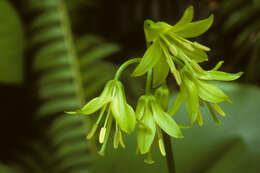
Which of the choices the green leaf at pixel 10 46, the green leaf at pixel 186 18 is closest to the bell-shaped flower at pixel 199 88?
the green leaf at pixel 186 18

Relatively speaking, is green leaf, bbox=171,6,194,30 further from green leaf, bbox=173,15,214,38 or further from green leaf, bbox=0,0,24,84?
green leaf, bbox=0,0,24,84

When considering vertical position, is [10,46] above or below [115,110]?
above

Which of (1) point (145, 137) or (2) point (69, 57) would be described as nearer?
(1) point (145, 137)

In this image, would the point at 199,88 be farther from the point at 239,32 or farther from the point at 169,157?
the point at 239,32

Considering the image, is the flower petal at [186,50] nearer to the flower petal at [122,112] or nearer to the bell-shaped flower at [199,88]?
the bell-shaped flower at [199,88]

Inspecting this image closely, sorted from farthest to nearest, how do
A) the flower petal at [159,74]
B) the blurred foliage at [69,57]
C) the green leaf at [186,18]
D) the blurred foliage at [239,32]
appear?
the blurred foliage at [69,57] → the blurred foliage at [239,32] → the flower petal at [159,74] → the green leaf at [186,18]

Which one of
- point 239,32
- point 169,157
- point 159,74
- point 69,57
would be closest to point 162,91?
point 159,74

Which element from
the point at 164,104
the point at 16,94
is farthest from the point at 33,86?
the point at 164,104

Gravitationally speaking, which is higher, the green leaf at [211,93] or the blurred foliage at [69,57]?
the blurred foliage at [69,57]

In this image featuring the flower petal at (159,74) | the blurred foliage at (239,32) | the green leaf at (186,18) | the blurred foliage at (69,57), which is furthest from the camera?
the blurred foliage at (69,57)
